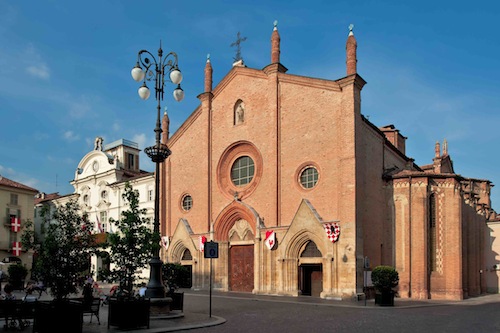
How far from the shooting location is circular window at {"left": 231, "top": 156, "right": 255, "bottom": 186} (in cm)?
3247

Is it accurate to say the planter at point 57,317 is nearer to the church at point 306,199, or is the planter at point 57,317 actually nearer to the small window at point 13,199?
the church at point 306,199

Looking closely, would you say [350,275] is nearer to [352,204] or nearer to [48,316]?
[352,204]

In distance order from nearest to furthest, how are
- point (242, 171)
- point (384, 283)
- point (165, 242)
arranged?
point (384, 283) → point (242, 171) → point (165, 242)

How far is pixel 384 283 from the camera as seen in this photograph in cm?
2364

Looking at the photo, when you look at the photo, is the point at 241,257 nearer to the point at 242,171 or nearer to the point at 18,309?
the point at 242,171

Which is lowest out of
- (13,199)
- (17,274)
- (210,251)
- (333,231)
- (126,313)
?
(17,274)

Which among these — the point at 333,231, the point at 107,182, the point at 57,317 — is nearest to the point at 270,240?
the point at 333,231

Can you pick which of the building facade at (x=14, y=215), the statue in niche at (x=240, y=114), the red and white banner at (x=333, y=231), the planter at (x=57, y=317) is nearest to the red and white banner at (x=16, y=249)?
the building facade at (x=14, y=215)

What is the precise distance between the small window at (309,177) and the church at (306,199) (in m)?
0.06

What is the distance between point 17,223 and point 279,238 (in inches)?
1306

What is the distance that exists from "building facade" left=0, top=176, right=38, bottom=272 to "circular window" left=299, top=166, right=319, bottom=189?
31771 millimetres

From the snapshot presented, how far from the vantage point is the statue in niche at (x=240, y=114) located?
33.2m

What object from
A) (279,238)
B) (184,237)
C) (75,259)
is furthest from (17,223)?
(75,259)

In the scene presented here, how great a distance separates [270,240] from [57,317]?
19079 millimetres
